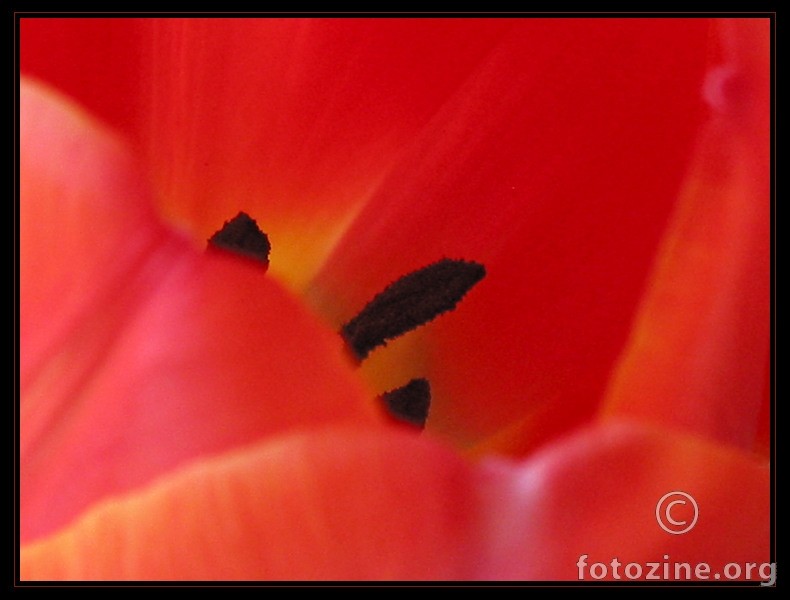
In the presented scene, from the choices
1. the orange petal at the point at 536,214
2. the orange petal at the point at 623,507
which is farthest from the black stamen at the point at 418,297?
the orange petal at the point at 623,507

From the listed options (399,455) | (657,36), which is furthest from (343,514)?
(657,36)

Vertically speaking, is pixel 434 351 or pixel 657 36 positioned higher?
pixel 657 36

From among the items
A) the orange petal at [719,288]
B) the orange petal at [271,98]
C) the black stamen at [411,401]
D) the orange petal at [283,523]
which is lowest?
the orange petal at [283,523]

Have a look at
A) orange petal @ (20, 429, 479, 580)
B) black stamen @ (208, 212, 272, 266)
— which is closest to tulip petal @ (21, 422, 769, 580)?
orange petal @ (20, 429, 479, 580)

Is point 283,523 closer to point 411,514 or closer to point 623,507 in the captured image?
point 411,514

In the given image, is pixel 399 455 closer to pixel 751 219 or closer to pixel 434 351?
pixel 434 351

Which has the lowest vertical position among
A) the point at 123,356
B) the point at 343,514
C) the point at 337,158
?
the point at 343,514

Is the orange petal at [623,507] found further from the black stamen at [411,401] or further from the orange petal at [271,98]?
the orange petal at [271,98]
